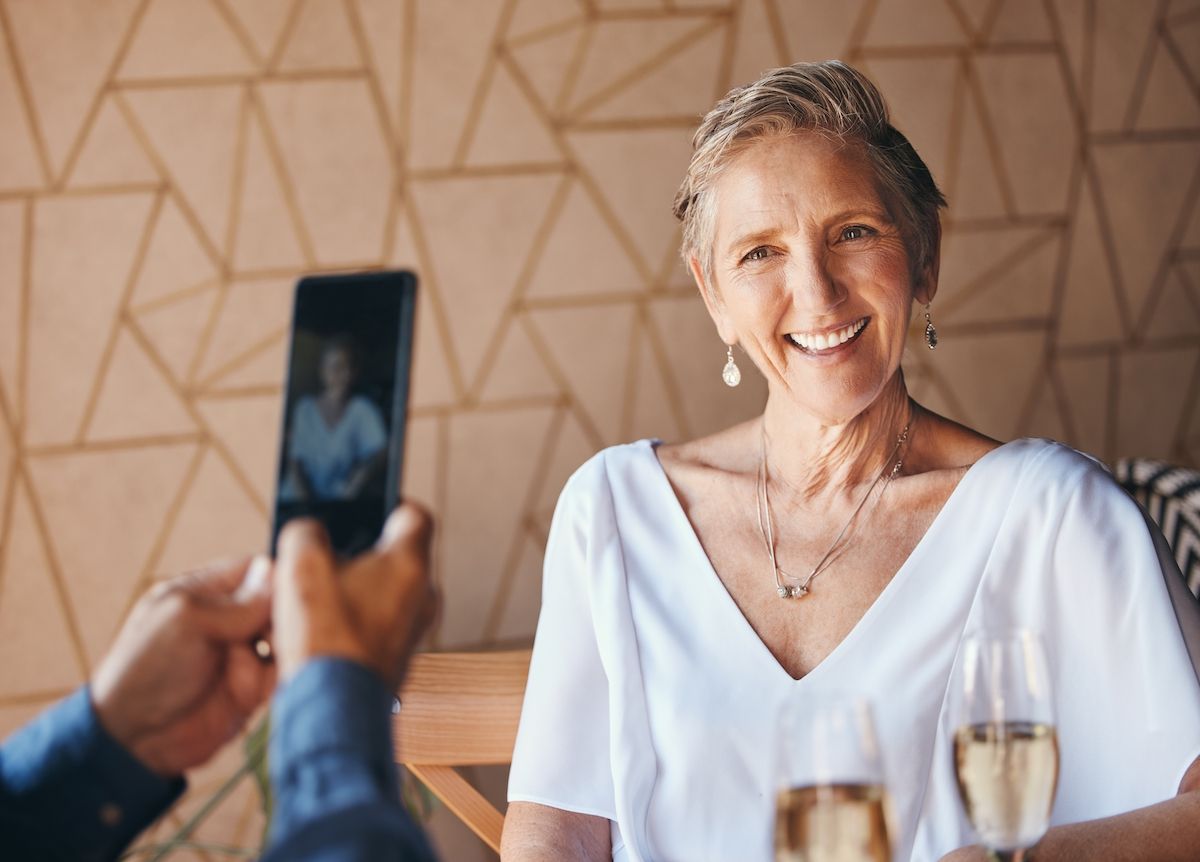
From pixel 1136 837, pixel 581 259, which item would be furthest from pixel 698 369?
pixel 1136 837

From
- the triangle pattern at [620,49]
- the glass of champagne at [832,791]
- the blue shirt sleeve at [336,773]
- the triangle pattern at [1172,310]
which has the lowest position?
the blue shirt sleeve at [336,773]

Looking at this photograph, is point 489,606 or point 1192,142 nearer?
point 489,606

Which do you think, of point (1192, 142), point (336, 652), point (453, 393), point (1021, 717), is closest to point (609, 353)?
point (453, 393)

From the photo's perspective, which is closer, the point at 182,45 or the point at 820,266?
the point at 820,266

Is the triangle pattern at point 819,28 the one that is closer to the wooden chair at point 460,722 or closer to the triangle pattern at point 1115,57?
the triangle pattern at point 1115,57

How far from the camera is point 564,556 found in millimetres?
1792

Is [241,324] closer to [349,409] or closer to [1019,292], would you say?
[1019,292]

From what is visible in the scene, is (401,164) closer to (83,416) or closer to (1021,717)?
(83,416)

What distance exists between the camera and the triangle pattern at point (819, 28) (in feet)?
11.0

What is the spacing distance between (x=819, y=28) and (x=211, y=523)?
2.10m

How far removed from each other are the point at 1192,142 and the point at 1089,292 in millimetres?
565

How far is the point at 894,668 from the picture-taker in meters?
1.54

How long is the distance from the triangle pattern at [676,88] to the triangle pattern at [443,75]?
13.3 inches

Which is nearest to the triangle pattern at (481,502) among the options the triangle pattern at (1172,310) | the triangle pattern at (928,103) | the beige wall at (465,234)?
the beige wall at (465,234)
